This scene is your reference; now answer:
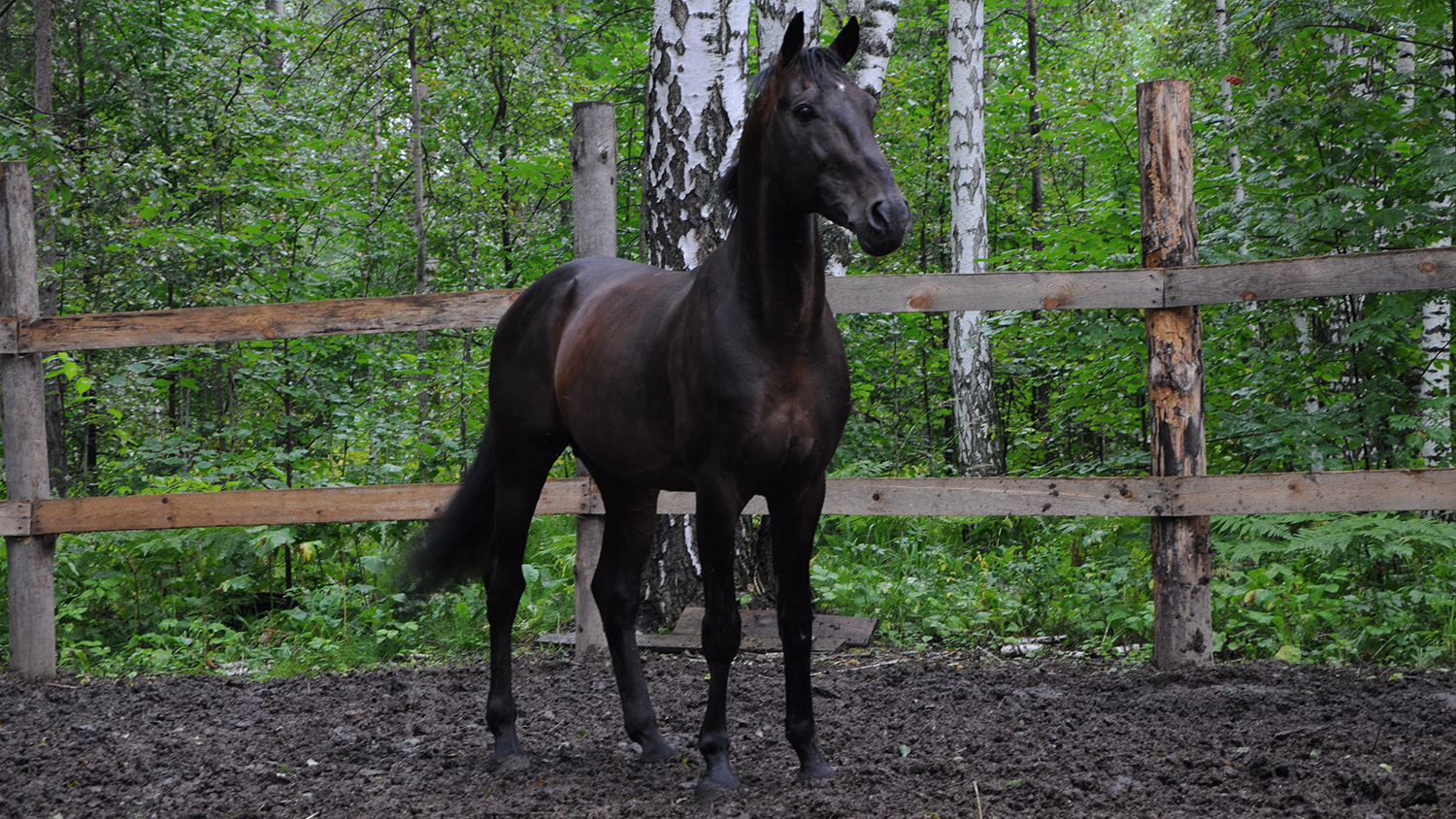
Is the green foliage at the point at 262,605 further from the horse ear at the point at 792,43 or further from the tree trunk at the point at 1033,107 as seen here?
the tree trunk at the point at 1033,107

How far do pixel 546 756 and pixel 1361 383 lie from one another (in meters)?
4.24


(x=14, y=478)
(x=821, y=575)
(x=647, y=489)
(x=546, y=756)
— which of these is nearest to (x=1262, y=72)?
(x=821, y=575)

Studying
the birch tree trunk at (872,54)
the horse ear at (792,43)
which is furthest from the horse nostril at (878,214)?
the birch tree trunk at (872,54)

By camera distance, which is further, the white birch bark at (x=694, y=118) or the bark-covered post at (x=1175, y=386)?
the white birch bark at (x=694, y=118)

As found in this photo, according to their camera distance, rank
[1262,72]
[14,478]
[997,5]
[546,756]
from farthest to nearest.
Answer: [997,5] → [1262,72] → [14,478] → [546,756]

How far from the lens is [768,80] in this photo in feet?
8.60

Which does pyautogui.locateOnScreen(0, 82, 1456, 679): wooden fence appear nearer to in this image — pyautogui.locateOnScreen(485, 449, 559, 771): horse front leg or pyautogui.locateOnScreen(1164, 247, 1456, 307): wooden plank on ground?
pyautogui.locateOnScreen(1164, 247, 1456, 307): wooden plank on ground

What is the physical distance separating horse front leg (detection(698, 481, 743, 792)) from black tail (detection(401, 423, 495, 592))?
125 cm

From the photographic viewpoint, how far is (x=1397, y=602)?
410cm

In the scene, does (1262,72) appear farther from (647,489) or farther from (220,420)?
(220,420)

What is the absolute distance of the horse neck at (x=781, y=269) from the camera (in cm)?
257

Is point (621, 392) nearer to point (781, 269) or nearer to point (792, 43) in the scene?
point (781, 269)

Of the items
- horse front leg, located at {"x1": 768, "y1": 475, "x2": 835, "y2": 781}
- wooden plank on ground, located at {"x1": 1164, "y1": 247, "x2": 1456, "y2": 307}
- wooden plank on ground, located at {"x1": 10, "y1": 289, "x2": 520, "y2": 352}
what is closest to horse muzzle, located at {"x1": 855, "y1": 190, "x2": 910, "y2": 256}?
horse front leg, located at {"x1": 768, "y1": 475, "x2": 835, "y2": 781}

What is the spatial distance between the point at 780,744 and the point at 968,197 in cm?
771
